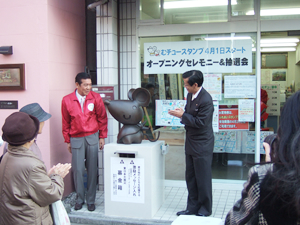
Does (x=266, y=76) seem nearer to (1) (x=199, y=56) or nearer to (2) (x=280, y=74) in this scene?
(2) (x=280, y=74)

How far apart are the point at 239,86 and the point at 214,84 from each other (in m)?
0.42

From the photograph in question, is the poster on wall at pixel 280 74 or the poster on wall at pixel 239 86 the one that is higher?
the poster on wall at pixel 280 74

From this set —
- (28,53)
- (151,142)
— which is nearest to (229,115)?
(151,142)

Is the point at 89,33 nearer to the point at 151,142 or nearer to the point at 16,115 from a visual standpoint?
the point at 151,142

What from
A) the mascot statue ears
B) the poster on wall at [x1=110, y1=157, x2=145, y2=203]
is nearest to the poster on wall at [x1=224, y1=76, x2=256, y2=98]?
the mascot statue ears

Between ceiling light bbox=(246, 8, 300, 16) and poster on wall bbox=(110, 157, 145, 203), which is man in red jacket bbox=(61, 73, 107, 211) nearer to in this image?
poster on wall bbox=(110, 157, 145, 203)

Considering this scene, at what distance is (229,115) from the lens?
5844 mm

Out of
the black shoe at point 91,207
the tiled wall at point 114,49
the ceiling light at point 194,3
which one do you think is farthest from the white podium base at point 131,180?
the ceiling light at point 194,3

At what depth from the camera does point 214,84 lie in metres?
5.83

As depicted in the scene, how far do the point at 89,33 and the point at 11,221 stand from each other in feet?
14.2

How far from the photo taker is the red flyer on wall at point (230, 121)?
19.1ft

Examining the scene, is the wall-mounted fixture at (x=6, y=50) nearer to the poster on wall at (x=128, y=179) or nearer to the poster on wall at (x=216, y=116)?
the poster on wall at (x=128, y=179)

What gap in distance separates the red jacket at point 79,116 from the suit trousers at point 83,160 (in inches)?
3.9

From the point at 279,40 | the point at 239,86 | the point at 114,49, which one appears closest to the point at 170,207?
the point at 239,86
